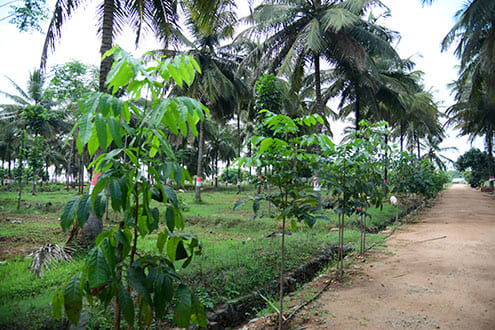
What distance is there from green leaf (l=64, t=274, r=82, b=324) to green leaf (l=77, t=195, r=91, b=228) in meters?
0.24

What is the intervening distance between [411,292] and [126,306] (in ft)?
12.3

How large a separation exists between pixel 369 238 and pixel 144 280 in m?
6.90

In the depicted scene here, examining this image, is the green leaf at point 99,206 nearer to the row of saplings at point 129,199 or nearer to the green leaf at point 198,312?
the row of saplings at point 129,199

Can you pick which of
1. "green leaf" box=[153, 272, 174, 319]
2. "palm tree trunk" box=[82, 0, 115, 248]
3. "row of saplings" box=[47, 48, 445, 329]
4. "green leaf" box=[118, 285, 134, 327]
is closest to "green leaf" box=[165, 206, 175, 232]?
"row of saplings" box=[47, 48, 445, 329]

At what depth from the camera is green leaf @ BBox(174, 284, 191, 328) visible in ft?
4.18

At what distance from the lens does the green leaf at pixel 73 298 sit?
121cm

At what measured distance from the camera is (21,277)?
3721mm

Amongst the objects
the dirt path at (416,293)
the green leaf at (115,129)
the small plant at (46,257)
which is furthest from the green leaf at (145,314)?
the small plant at (46,257)

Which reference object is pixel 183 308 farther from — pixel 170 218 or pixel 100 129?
pixel 100 129

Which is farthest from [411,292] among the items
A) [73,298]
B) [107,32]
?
[107,32]

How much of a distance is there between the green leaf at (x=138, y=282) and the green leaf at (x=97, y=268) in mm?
109

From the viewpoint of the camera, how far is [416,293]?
3762 millimetres

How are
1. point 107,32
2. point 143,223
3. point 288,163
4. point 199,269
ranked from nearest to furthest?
point 143,223 → point 288,163 → point 199,269 → point 107,32

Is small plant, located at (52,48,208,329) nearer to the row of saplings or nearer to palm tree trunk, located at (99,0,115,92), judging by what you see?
the row of saplings
